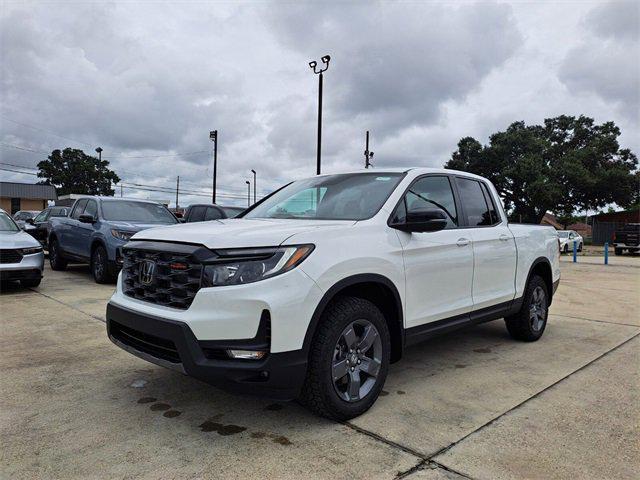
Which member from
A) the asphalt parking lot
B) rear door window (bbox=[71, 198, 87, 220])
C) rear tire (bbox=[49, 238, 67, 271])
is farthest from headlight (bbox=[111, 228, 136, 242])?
the asphalt parking lot

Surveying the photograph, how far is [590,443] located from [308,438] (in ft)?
5.49

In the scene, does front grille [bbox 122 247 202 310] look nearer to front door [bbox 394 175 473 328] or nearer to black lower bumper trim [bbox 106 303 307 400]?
black lower bumper trim [bbox 106 303 307 400]

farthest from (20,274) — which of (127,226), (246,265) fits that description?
(246,265)

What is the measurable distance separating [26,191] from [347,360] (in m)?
57.9

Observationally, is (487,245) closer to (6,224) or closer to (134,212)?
(134,212)

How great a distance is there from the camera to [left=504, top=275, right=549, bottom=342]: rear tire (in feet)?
16.8

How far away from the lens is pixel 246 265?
276 centimetres

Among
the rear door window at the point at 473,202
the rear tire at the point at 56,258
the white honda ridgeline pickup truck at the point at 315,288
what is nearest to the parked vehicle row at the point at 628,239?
the rear door window at the point at 473,202

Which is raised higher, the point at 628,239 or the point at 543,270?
the point at 628,239

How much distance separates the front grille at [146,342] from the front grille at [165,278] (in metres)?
0.22

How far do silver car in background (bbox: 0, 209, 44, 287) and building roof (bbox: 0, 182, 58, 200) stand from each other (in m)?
48.5

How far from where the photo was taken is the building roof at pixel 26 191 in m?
49.6

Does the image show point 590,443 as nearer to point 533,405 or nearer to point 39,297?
point 533,405

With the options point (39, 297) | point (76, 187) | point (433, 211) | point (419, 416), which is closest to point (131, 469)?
point (419, 416)
